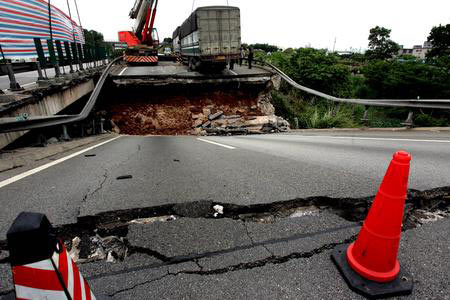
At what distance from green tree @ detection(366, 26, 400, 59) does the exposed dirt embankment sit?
64.6 metres

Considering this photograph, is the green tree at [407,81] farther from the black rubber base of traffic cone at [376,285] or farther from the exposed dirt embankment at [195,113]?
the black rubber base of traffic cone at [376,285]

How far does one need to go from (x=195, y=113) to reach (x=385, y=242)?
16.9 meters

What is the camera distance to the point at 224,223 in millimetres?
2451

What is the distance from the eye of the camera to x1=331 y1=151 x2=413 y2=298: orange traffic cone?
164 cm

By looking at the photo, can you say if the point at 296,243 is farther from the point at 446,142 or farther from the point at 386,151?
the point at 446,142

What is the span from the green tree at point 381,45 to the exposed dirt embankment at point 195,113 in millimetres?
64600

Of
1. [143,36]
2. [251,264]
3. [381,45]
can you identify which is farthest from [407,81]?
[381,45]

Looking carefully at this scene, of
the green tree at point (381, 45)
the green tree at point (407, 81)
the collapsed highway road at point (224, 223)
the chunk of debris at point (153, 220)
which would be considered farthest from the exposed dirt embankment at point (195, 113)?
the green tree at point (381, 45)

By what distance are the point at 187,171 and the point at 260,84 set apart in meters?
15.8

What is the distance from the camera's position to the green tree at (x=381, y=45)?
66.6m

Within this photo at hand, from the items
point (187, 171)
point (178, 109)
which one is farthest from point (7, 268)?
point (178, 109)

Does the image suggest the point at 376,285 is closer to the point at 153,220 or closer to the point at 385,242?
the point at 385,242

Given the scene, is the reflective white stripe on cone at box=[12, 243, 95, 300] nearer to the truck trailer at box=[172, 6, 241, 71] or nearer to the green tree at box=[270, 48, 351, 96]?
the truck trailer at box=[172, 6, 241, 71]

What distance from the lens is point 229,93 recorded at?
19.0 meters
